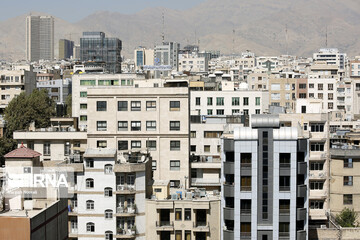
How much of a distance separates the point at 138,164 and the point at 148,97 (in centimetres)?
1021

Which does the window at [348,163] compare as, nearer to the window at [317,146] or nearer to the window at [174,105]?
the window at [317,146]

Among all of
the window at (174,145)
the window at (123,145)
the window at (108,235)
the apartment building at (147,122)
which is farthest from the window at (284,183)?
the window at (123,145)

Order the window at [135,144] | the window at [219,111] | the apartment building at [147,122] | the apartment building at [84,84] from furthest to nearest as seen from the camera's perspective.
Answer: the window at [219,111], the apartment building at [84,84], the window at [135,144], the apartment building at [147,122]

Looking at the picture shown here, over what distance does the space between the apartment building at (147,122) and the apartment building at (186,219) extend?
31.4 ft

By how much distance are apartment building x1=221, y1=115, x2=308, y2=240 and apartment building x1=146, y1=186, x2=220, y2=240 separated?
2731 millimetres

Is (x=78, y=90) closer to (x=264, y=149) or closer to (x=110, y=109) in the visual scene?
(x=110, y=109)

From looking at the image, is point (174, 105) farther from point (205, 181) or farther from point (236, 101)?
point (236, 101)

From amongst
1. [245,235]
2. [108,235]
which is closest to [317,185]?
[245,235]

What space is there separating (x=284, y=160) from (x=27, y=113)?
69011 millimetres

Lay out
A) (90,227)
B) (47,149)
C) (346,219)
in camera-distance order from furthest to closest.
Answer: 1. (47,149)
2. (346,219)
3. (90,227)

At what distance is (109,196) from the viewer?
55.1 m

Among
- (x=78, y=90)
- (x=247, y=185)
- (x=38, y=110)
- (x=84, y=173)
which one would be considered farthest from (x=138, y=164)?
(x=38, y=110)

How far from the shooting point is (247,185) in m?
50.7

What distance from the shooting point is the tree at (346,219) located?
60375mm
